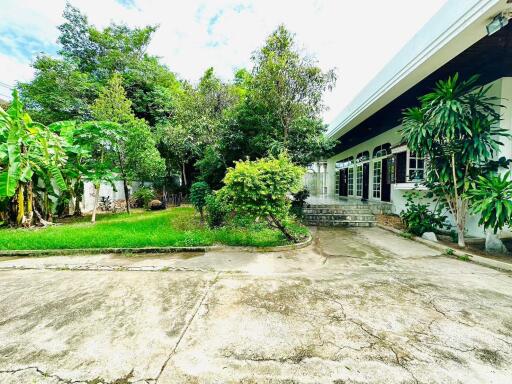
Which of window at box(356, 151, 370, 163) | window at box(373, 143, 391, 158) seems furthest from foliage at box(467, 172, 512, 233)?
window at box(356, 151, 370, 163)

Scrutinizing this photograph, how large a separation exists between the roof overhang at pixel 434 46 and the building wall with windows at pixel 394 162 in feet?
4.68

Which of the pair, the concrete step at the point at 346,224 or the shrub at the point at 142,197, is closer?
the concrete step at the point at 346,224

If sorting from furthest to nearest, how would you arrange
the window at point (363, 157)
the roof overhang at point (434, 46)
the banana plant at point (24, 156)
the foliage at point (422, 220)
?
the window at point (363, 157) < the banana plant at point (24, 156) < the foliage at point (422, 220) < the roof overhang at point (434, 46)

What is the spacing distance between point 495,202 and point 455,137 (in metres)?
1.69

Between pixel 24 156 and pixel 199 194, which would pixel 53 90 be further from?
pixel 199 194

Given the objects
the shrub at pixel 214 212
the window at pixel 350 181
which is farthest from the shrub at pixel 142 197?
the window at pixel 350 181

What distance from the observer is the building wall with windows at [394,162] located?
213 inches

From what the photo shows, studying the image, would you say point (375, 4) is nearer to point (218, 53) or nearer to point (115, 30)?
point (218, 53)

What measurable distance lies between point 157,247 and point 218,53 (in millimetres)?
12237

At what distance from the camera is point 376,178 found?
37.8ft

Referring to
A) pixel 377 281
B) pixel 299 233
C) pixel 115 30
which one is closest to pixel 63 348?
pixel 377 281

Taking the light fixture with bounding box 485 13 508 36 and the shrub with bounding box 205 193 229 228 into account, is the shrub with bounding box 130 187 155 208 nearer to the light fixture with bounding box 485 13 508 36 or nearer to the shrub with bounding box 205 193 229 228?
the shrub with bounding box 205 193 229 228

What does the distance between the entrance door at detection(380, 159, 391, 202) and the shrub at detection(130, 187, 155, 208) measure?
1229 centimetres

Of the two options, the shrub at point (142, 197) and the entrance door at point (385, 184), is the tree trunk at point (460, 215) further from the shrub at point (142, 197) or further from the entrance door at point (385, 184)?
the shrub at point (142, 197)
